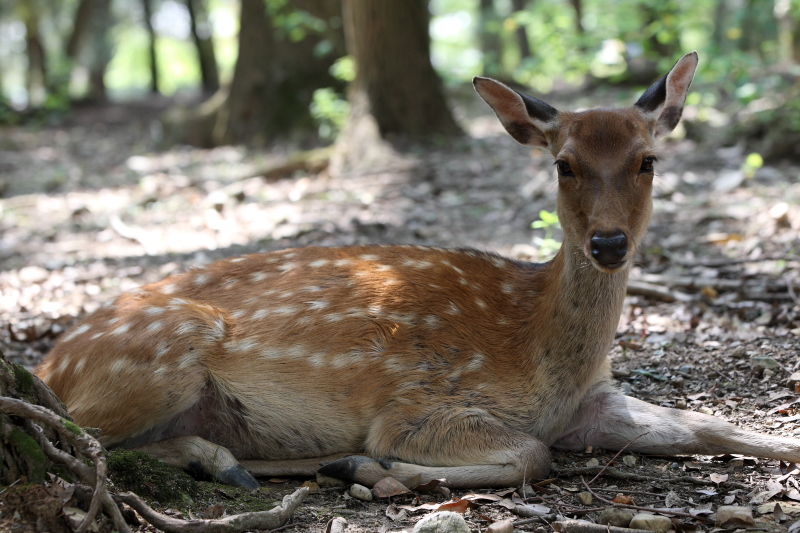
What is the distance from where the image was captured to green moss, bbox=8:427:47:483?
254 centimetres

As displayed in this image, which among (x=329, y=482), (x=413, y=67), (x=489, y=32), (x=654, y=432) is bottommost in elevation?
(x=329, y=482)

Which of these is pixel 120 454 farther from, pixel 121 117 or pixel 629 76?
pixel 121 117

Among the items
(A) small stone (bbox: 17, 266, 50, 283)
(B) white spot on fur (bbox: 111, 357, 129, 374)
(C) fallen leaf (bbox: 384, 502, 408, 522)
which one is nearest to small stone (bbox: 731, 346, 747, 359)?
(C) fallen leaf (bbox: 384, 502, 408, 522)

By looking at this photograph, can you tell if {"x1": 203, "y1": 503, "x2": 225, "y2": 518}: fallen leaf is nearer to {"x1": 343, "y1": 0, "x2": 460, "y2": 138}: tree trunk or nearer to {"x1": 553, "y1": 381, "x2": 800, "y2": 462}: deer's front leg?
{"x1": 553, "y1": 381, "x2": 800, "y2": 462}: deer's front leg

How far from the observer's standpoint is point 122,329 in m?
3.87

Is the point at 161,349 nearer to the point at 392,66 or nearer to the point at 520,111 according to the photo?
the point at 520,111

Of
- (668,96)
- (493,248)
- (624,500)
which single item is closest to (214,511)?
(624,500)

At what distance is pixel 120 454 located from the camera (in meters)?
3.15

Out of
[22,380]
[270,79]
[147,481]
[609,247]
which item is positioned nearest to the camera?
[22,380]

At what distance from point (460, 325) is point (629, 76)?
10920mm

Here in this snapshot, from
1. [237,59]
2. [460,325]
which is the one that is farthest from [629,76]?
[460,325]

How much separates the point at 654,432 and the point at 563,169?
1.46m

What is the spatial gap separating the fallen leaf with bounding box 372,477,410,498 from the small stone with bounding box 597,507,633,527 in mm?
925

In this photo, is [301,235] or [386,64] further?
[386,64]
